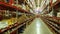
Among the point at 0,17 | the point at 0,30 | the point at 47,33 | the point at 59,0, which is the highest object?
the point at 59,0

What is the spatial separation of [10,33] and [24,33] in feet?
5.44

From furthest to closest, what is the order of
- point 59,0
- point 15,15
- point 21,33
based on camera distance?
1. point 21,33
2. point 15,15
3. point 59,0

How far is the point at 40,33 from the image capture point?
3822 millimetres

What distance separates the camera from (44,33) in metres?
3.77

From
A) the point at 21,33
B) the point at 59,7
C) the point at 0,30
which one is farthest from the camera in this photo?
the point at 21,33

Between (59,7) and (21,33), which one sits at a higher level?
(59,7)

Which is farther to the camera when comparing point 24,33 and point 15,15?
point 24,33

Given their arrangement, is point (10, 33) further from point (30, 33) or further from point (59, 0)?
point (30, 33)

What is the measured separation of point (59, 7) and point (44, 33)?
93 cm

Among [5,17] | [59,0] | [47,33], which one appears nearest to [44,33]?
[47,33]

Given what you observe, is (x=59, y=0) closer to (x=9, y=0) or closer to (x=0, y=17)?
(x=9, y=0)

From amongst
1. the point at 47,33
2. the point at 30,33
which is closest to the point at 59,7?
the point at 47,33

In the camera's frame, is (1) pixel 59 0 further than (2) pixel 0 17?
Yes

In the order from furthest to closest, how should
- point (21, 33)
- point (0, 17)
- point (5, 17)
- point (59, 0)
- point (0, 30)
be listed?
1. point (21, 33)
2. point (59, 0)
3. point (5, 17)
4. point (0, 17)
5. point (0, 30)
